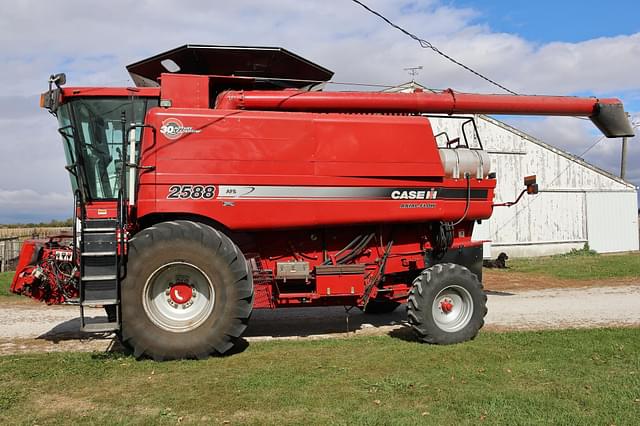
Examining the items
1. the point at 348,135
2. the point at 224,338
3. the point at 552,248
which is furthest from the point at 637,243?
the point at 224,338

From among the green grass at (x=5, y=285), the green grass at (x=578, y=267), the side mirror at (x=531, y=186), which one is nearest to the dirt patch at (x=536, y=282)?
the green grass at (x=578, y=267)

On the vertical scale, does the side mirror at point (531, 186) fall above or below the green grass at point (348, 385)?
above

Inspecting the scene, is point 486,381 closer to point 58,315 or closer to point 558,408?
point 558,408

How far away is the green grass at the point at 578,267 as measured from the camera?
1649 cm

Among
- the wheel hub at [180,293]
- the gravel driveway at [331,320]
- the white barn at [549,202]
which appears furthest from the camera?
the white barn at [549,202]

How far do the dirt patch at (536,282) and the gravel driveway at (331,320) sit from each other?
5.95ft

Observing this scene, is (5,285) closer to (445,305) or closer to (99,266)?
(99,266)

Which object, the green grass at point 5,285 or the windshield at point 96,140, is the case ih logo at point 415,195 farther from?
the green grass at point 5,285

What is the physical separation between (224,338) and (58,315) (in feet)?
18.3

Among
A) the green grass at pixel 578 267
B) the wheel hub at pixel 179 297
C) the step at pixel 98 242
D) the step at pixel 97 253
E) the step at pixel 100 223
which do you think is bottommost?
the green grass at pixel 578 267

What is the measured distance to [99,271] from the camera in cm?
689

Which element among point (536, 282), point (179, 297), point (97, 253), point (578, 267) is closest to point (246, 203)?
point (179, 297)

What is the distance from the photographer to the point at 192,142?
738 centimetres

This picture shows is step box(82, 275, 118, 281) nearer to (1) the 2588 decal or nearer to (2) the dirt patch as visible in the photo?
(1) the 2588 decal
